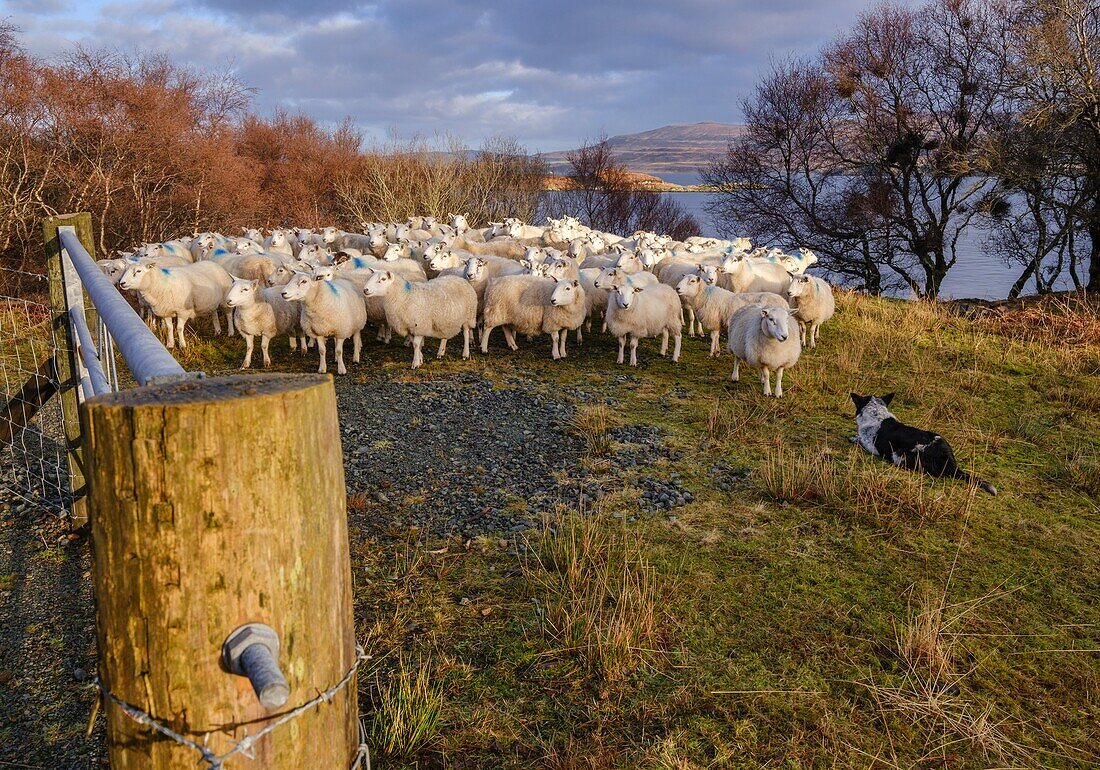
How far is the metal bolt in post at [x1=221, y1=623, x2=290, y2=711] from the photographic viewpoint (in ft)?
3.85

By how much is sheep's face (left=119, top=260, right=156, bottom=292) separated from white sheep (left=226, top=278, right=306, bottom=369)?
1.47 m

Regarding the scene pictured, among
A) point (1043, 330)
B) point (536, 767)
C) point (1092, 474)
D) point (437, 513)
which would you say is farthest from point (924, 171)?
point (536, 767)

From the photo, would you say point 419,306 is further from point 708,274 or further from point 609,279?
point 708,274

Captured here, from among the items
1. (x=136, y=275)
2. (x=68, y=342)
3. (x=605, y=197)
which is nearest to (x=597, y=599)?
(x=68, y=342)

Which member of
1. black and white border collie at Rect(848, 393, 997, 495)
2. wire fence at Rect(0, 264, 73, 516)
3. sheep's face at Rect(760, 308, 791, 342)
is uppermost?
sheep's face at Rect(760, 308, 791, 342)

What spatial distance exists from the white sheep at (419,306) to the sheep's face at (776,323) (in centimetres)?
452

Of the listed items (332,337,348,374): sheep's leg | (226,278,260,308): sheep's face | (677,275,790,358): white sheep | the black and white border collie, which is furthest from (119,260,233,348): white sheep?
the black and white border collie

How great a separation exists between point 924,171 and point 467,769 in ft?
85.0

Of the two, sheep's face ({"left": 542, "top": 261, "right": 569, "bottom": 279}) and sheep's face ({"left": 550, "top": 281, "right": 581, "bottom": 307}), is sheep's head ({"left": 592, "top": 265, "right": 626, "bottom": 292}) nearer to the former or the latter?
sheep's face ({"left": 550, "top": 281, "right": 581, "bottom": 307})

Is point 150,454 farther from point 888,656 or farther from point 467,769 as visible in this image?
point 888,656

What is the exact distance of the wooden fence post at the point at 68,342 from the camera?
4.40 meters

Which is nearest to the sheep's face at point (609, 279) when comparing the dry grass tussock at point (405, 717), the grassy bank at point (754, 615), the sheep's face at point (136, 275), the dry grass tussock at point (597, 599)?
the grassy bank at point (754, 615)

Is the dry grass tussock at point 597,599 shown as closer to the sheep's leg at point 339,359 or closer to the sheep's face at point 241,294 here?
the sheep's leg at point 339,359

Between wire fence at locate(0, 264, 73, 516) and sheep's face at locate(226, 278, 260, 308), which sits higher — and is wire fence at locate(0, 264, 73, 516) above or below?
below
